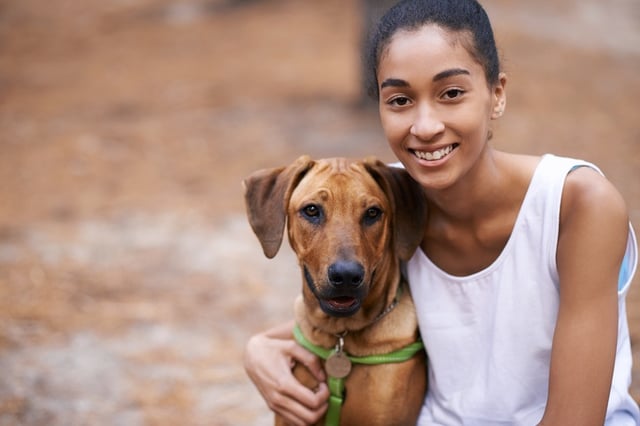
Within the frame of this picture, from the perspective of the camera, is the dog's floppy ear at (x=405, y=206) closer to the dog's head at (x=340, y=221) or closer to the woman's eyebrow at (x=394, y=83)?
the dog's head at (x=340, y=221)

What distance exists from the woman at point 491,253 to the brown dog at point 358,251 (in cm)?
10

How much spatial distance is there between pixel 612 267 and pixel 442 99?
2.55 ft

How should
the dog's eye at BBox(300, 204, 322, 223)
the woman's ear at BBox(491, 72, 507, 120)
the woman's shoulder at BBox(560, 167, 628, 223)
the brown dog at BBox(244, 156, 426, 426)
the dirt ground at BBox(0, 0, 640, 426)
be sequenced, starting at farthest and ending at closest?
the dirt ground at BBox(0, 0, 640, 426), the dog's eye at BBox(300, 204, 322, 223), the brown dog at BBox(244, 156, 426, 426), the woman's ear at BBox(491, 72, 507, 120), the woman's shoulder at BBox(560, 167, 628, 223)

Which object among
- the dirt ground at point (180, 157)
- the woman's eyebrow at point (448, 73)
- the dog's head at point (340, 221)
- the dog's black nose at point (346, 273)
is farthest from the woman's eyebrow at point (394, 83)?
the dirt ground at point (180, 157)

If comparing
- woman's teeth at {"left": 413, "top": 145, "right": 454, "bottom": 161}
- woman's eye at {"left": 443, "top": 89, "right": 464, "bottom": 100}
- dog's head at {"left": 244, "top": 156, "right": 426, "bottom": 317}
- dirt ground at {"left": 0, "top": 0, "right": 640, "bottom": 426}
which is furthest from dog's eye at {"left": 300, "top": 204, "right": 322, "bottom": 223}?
dirt ground at {"left": 0, "top": 0, "right": 640, "bottom": 426}

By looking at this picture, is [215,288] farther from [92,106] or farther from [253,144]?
[92,106]

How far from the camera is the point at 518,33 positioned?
1313 cm

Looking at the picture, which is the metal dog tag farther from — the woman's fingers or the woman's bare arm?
the woman's bare arm

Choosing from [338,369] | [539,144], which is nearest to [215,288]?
[338,369]

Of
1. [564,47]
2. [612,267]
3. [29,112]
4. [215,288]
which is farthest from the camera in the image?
[564,47]

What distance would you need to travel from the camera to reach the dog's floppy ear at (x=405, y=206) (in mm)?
2887

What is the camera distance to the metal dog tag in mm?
2908

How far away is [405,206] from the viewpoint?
2932mm

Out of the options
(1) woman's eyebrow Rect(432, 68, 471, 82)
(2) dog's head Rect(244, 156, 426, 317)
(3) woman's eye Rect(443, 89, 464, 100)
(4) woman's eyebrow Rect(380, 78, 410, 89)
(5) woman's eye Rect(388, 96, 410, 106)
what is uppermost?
(4) woman's eyebrow Rect(380, 78, 410, 89)
